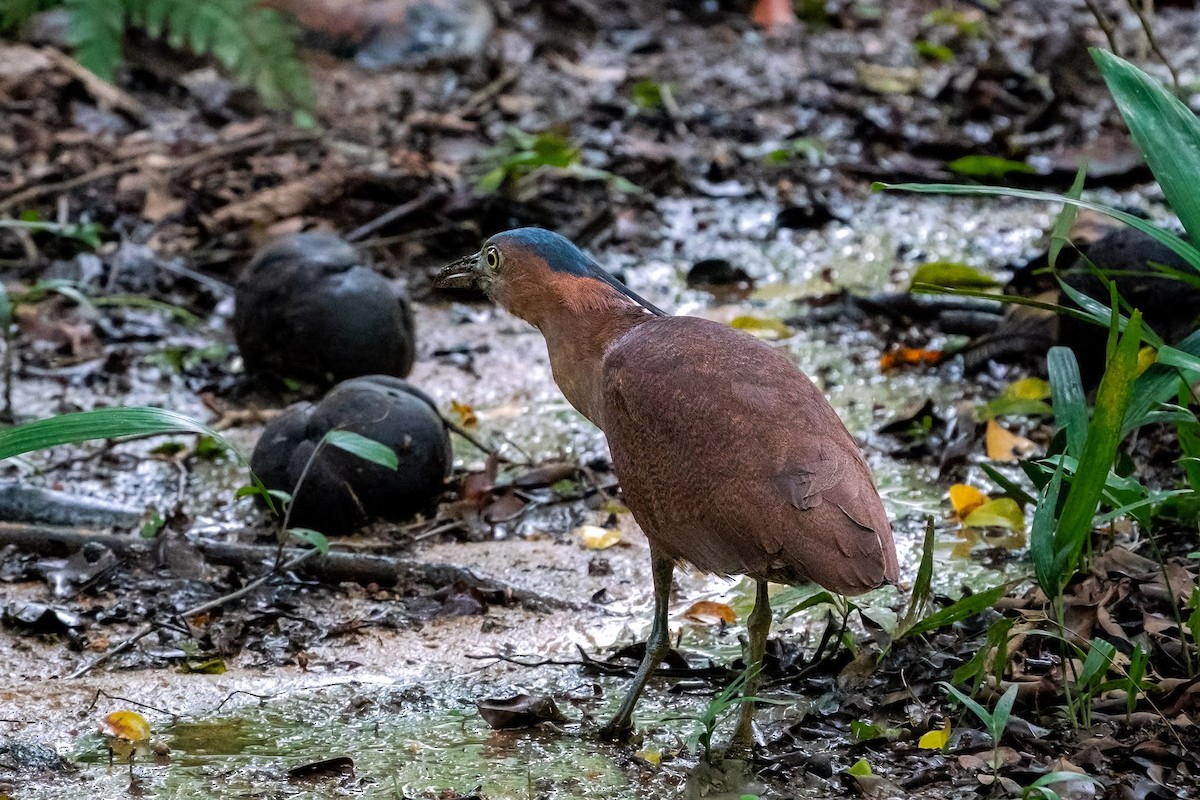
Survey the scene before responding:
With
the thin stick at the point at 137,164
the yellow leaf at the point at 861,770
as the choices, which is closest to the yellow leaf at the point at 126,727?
the yellow leaf at the point at 861,770

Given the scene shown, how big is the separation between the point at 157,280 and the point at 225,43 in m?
2.50

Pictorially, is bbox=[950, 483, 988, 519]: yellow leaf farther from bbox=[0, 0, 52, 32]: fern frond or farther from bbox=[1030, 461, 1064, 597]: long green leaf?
bbox=[0, 0, 52, 32]: fern frond

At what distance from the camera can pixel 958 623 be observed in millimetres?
3588

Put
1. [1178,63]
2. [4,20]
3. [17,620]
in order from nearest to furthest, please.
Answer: [17,620], [4,20], [1178,63]

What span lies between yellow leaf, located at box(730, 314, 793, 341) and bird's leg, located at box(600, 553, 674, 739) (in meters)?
2.78

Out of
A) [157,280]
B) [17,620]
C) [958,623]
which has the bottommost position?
[157,280]

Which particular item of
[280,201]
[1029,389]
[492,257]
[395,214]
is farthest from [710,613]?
[280,201]

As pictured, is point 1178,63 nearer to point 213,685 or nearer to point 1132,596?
point 1132,596

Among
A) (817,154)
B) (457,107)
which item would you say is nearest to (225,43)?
(457,107)

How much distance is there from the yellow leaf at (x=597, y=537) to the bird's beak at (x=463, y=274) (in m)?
0.99

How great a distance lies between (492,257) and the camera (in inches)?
148

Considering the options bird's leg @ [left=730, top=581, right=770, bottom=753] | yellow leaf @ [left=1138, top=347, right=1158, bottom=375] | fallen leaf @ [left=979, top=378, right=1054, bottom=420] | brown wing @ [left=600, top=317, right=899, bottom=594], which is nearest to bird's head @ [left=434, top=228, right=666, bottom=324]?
brown wing @ [left=600, top=317, right=899, bottom=594]

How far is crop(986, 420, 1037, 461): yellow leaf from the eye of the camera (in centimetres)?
479

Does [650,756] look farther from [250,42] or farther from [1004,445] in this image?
[250,42]
